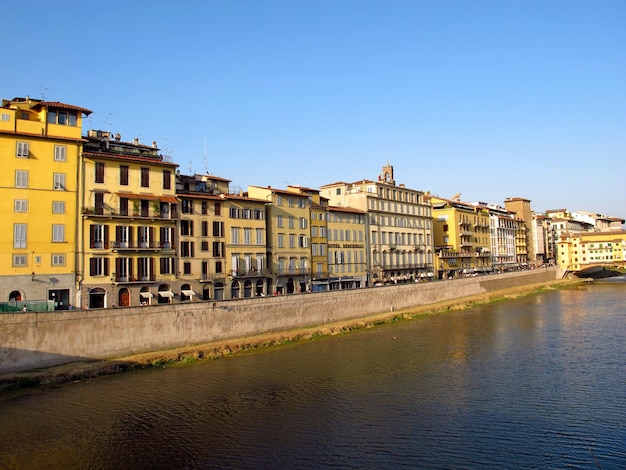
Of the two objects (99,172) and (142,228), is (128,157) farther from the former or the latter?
(142,228)

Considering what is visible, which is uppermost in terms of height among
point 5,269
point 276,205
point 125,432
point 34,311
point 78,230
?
point 276,205

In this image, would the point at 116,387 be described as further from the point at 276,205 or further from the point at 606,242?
the point at 606,242

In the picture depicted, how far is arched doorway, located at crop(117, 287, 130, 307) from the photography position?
144 feet

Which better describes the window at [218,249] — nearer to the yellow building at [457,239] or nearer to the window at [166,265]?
the window at [166,265]

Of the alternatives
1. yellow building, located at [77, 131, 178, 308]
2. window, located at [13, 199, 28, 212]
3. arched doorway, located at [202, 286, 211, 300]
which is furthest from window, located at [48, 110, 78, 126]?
arched doorway, located at [202, 286, 211, 300]

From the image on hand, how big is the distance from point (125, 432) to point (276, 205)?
37295mm

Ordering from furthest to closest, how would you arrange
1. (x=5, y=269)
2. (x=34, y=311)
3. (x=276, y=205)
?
(x=276, y=205) < (x=5, y=269) < (x=34, y=311)

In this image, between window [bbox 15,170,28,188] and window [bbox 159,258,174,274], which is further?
window [bbox 159,258,174,274]

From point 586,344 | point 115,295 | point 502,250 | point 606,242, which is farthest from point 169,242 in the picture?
point 606,242

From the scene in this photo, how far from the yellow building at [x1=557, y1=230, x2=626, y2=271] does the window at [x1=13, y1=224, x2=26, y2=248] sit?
114 m

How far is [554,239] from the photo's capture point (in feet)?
528

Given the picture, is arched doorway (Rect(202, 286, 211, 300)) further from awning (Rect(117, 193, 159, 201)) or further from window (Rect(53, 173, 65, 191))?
window (Rect(53, 173, 65, 191))

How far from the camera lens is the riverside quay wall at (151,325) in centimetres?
3234

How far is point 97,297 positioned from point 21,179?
35.6 ft
